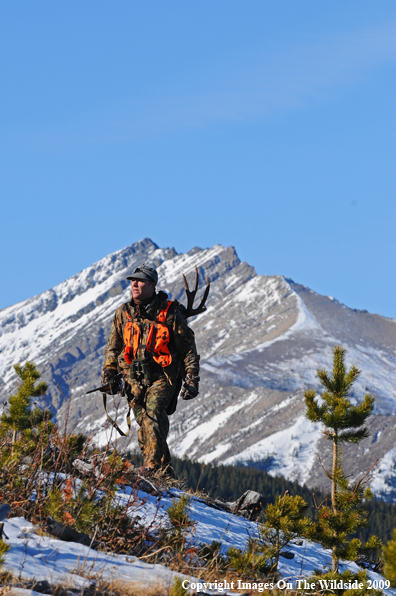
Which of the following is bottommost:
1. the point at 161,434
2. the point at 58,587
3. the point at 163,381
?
the point at 58,587

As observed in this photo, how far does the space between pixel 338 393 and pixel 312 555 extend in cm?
206

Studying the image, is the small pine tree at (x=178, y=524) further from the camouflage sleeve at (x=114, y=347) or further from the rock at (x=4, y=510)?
the camouflage sleeve at (x=114, y=347)

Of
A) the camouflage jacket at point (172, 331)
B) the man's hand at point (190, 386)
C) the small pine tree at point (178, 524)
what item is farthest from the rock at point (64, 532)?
the camouflage jacket at point (172, 331)

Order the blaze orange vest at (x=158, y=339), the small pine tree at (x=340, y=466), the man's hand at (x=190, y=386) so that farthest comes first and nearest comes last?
1. the blaze orange vest at (x=158, y=339)
2. the man's hand at (x=190, y=386)
3. the small pine tree at (x=340, y=466)

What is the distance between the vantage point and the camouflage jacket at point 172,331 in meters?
9.83

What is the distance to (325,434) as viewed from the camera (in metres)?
9.35

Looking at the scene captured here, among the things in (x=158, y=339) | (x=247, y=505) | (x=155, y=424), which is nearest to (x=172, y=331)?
(x=158, y=339)

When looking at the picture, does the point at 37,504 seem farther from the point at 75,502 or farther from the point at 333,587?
the point at 333,587

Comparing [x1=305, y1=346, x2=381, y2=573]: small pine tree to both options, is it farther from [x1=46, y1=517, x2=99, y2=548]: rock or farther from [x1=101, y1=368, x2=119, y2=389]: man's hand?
[x1=46, y1=517, x2=99, y2=548]: rock

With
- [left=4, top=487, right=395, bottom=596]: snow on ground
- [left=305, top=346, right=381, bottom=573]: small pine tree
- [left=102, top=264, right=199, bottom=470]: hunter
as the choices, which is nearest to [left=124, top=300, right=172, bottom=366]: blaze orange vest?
[left=102, top=264, right=199, bottom=470]: hunter

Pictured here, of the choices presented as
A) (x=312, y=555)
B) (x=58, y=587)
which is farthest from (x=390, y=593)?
(x=58, y=587)

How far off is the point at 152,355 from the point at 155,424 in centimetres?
92

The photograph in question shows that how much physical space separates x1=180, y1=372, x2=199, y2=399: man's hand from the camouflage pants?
0.90ft

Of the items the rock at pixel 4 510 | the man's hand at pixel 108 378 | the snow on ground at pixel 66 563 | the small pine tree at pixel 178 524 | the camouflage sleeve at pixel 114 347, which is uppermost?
the camouflage sleeve at pixel 114 347
